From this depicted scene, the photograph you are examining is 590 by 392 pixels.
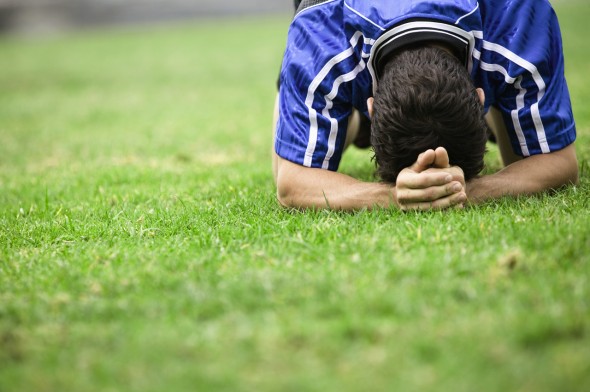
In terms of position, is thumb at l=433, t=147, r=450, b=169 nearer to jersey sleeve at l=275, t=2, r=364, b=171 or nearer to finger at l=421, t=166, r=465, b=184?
finger at l=421, t=166, r=465, b=184

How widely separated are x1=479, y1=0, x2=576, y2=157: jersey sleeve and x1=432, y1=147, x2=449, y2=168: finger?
61 centimetres

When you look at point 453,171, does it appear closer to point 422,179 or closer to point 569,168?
point 422,179

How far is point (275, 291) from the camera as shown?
2615 mm

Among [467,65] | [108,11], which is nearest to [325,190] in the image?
[467,65]

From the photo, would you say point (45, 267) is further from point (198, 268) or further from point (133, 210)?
point (133, 210)

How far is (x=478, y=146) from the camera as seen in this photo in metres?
3.21

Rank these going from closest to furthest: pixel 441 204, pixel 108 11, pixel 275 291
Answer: pixel 275 291 → pixel 441 204 → pixel 108 11

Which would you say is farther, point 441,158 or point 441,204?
point 441,204

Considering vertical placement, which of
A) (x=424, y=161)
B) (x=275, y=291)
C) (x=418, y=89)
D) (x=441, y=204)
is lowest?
(x=275, y=291)

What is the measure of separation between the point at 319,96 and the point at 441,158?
30.6 inches

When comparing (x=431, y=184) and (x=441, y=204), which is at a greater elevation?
(x=431, y=184)

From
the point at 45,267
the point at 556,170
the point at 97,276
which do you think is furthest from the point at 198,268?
the point at 556,170

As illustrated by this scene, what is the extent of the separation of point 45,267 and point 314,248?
1266mm

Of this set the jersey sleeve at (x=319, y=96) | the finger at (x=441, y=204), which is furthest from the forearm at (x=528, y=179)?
the jersey sleeve at (x=319, y=96)
